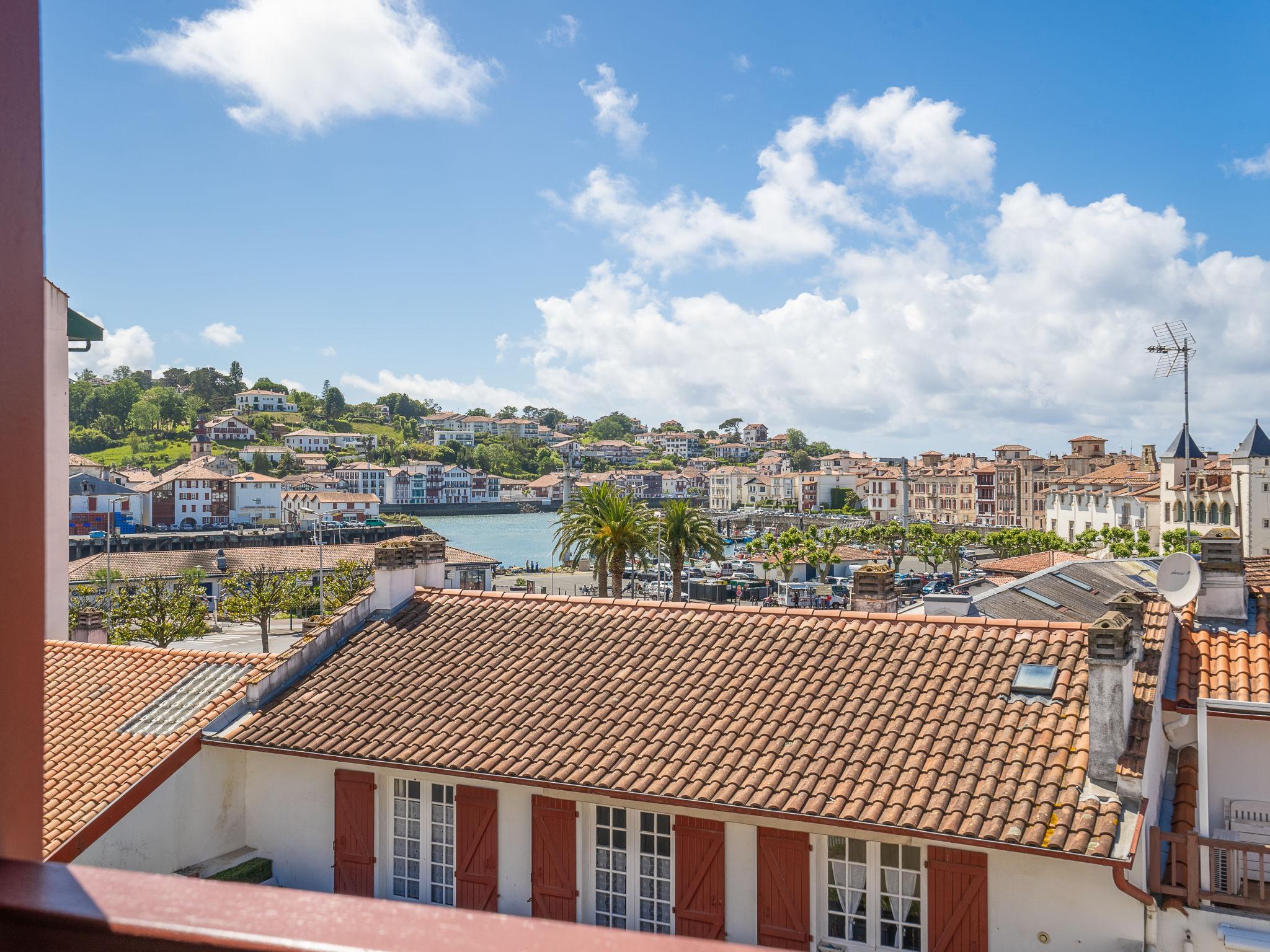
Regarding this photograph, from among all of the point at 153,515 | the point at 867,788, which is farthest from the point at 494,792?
the point at 153,515

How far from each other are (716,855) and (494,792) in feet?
8.91

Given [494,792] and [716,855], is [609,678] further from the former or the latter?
[716,855]

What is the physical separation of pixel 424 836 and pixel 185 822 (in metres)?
3.12

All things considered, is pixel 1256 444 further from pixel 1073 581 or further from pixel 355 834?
pixel 355 834

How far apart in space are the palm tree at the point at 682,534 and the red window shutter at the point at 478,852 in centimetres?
3011

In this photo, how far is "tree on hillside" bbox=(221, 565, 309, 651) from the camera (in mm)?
43719

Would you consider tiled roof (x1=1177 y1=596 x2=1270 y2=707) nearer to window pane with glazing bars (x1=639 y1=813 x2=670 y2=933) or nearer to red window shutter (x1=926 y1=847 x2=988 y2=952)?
red window shutter (x1=926 y1=847 x2=988 y2=952)

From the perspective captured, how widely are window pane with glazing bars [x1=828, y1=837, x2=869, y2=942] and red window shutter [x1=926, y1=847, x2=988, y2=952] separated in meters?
0.65

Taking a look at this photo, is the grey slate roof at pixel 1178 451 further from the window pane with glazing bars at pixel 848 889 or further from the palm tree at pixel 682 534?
the window pane with glazing bars at pixel 848 889

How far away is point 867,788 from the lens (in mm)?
9820

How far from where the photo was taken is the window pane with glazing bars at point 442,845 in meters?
11.5

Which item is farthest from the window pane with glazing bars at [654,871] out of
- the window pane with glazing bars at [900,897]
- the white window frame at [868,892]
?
the window pane with glazing bars at [900,897]

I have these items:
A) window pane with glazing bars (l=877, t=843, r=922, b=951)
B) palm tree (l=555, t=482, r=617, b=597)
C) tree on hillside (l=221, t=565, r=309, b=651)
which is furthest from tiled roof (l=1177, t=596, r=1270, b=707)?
tree on hillside (l=221, t=565, r=309, b=651)

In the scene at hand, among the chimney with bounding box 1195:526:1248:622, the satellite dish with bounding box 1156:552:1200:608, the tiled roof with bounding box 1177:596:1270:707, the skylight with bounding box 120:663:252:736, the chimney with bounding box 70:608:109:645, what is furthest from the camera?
the chimney with bounding box 70:608:109:645
